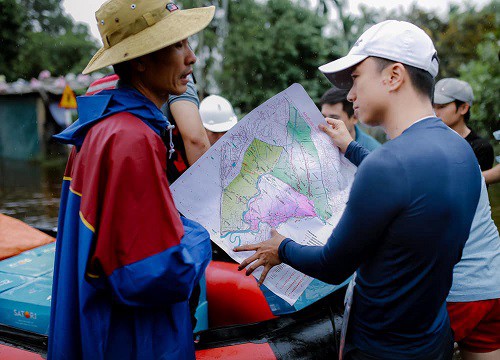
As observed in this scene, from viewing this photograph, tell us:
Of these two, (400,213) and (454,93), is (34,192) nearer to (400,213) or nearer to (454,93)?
(454,93)

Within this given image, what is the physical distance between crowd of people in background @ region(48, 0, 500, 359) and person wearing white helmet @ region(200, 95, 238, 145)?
70.5 inches

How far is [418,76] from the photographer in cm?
124

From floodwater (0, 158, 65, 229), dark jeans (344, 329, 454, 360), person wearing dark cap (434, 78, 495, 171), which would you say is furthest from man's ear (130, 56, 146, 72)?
floodwater (0, 158, 65, 229)

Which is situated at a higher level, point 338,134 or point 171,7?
point 171,7

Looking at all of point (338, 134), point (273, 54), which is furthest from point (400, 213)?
point (273, 54)

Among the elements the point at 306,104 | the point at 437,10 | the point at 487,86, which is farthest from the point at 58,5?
the point at 306,104

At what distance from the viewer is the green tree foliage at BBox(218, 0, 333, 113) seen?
1354cm

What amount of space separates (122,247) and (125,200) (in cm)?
12

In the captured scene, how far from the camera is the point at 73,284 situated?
1244 mm

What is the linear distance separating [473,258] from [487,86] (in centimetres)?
973

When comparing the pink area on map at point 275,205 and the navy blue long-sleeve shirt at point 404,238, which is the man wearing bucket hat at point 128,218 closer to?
the pink area on map at point 275,205

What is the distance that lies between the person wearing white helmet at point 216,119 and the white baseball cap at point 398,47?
2.01 m

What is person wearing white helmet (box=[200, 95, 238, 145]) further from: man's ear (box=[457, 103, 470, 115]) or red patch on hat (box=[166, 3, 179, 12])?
red patch on hat (box=[166, 3, 179, 12])

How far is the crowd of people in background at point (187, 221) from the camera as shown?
112cm
